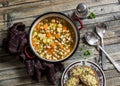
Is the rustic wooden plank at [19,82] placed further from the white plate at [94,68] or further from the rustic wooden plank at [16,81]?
the white plate at [94,68]

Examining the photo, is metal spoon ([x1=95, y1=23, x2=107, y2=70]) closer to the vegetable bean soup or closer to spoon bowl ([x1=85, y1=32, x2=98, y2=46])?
spoon bowl ([x1=85, y1=32, x2=98, y2=46])

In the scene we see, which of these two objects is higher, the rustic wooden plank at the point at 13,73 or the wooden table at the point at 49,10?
the wooden table at the point at 49,10

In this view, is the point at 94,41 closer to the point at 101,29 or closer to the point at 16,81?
the point at 101,29

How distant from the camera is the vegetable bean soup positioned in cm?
202

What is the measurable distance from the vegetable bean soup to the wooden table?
0.07m

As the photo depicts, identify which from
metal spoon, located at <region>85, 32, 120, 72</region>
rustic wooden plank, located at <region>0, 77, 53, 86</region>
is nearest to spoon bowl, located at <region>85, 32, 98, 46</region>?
metal spoon, located at <region>85, 32, 120, 72</region>

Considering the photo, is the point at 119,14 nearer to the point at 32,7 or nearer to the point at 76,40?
the point at 76,40

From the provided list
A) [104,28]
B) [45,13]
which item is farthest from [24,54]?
[104,28]

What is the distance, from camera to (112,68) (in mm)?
2064

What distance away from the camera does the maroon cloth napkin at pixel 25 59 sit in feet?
6.58

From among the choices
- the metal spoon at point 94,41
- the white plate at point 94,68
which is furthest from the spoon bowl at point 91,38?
the white plate at point 94,68

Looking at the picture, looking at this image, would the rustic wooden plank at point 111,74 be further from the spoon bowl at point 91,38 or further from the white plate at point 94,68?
the spoon bowl at point 91,38

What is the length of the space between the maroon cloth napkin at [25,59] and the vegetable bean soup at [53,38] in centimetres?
4

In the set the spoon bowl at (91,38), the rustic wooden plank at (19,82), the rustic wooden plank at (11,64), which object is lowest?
the rustic wooden plank at (19,82)
